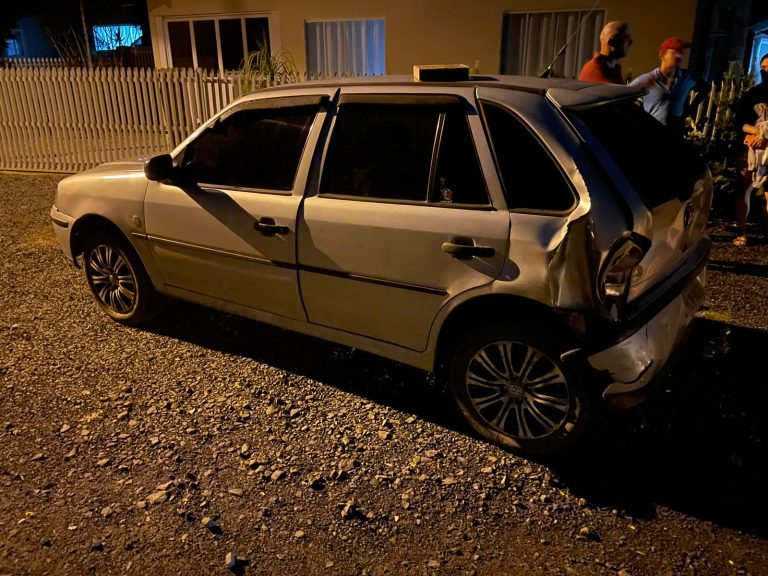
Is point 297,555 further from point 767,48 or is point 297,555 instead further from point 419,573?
point 767,48

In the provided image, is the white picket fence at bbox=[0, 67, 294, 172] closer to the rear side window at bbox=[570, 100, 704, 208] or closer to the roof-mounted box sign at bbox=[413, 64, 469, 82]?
the roof-mounted box sign at bbox=[413, 64, 469, 82]

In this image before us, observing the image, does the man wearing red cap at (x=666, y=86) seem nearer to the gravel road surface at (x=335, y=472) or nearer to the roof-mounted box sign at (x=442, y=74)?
the gravel road surface at (x=335, y=472)

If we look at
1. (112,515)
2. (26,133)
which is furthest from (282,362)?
(26,133)

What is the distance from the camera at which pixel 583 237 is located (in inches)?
104

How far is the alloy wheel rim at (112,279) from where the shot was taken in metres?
4.57

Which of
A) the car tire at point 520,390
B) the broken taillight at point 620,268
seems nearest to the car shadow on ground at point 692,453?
the car tire at point 520,390

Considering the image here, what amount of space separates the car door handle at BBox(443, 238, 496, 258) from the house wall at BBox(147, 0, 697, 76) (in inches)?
315

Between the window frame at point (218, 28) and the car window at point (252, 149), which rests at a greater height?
the window frame at point (218, 28)

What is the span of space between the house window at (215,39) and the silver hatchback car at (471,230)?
9.87 metres

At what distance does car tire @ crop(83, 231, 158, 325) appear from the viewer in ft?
14.7

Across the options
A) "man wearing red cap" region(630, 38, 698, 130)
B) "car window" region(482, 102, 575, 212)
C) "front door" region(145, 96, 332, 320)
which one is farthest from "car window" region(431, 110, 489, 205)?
"man wearing red cap" region(630, 38, 698, 130)

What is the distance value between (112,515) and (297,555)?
2.92 feet

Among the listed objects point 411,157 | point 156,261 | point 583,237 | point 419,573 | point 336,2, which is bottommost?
point 419,573

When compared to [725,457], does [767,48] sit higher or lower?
higher
